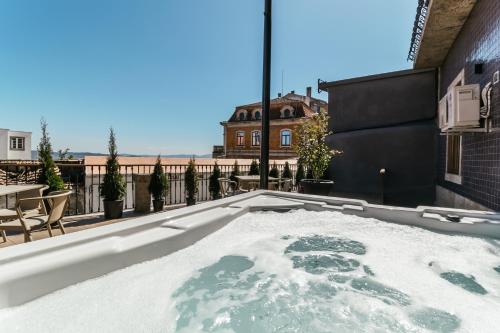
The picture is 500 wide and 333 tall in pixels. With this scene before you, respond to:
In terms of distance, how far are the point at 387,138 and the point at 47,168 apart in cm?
671

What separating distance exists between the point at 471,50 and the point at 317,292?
406 cm

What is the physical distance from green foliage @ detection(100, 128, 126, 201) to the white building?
24.9 metres

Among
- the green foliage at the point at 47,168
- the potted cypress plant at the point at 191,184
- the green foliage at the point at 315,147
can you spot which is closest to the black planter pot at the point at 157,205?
the potted cypress plant at the point at 191,184

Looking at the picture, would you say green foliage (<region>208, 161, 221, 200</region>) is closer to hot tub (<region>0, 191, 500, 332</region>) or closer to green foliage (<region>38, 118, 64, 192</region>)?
green foliage (<region>38, 118, 64, 192</region>)

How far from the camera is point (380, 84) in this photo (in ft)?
21.5

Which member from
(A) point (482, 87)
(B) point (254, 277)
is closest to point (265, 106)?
(A) point (482, 87)

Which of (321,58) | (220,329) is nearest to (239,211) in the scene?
(220,329)

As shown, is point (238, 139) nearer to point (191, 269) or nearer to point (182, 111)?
point (182, 111)

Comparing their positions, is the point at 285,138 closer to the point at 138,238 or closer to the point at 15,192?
the point at 15,192

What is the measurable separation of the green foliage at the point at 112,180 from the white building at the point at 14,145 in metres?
24.9

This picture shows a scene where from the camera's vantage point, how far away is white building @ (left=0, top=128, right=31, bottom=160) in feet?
72.1

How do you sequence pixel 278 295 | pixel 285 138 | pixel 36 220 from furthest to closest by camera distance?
pixel 285 138 < pixel 36 220 < pixel 278 295

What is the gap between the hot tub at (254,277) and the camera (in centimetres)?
123

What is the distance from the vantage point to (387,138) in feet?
20.8
